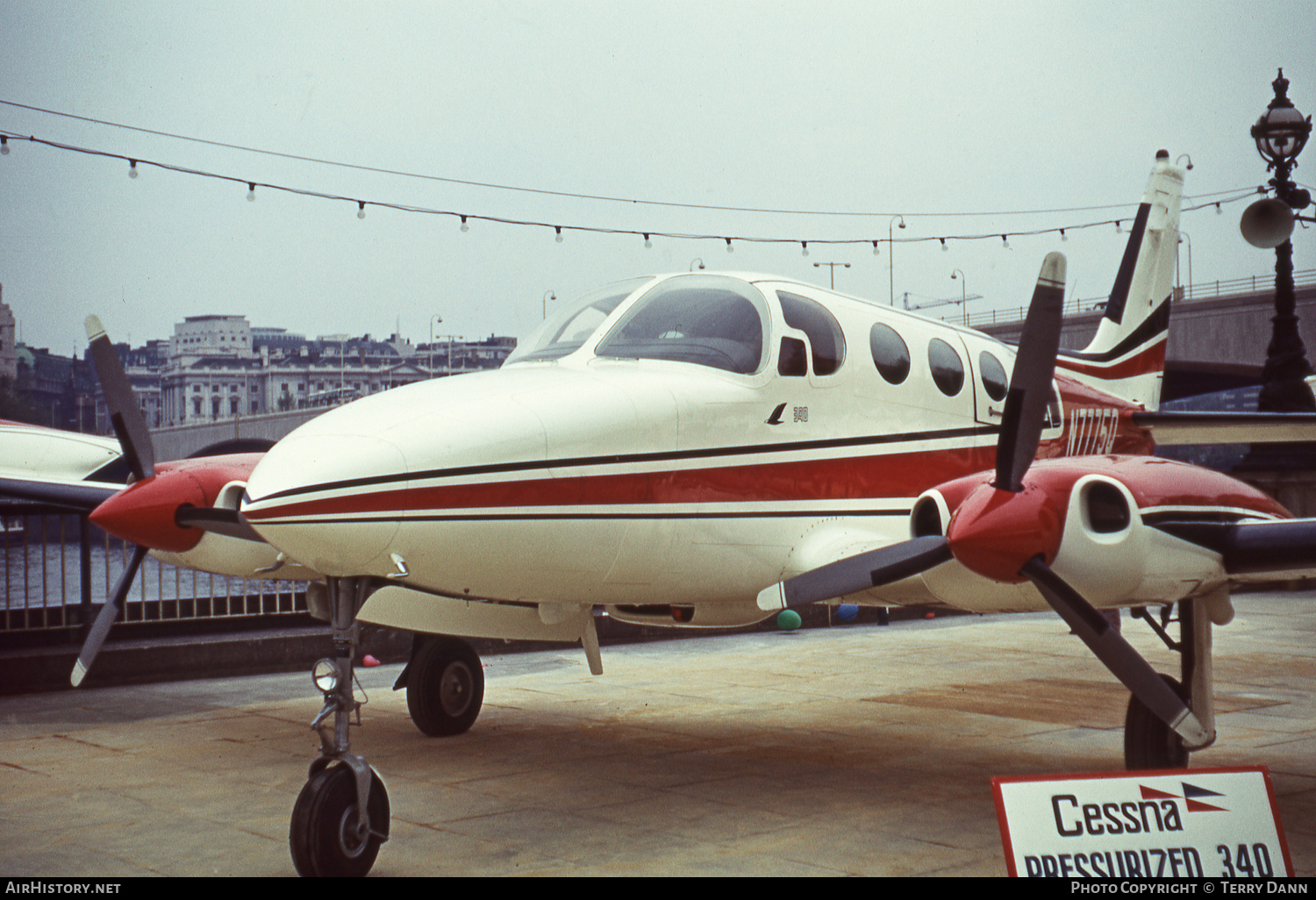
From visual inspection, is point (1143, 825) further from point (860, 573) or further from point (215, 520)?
point (215, 520)

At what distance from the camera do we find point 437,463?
5.41 metres

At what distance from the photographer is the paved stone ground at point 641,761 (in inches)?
218

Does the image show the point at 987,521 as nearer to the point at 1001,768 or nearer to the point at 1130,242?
the point at 1001,768

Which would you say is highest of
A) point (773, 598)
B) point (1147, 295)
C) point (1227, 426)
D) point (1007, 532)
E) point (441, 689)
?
point (1147, 295)

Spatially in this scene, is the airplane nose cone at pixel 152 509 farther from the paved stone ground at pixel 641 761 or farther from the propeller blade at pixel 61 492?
the paved stone ground at pixel 641 761

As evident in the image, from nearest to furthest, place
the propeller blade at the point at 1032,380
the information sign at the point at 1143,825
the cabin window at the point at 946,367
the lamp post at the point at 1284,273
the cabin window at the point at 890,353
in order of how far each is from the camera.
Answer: the information sign at the point at 1143,825 < the propeller blade at the point at 1032,380 < the cabin window at the point at 890,353 < the cabin window at the point at 946,367 < the lamp post at the point at 1284,273

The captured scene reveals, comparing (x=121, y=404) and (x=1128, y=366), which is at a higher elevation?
(x=1128, y=366)

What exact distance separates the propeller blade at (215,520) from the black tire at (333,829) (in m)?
2.07

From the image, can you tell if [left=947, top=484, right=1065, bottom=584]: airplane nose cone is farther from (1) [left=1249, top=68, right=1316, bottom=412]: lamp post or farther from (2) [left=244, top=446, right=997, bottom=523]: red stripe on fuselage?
(1) [left=1249, top=68, right=1316, bottom=412]: lamp post

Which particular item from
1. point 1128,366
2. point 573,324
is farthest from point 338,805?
point 1128,366

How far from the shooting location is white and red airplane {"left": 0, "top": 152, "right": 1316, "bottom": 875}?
17.6ft

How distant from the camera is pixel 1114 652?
19.0 feet

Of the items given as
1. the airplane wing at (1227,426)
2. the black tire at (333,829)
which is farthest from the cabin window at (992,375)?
the black tire at (333,829)

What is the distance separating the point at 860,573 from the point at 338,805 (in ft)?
9.42
